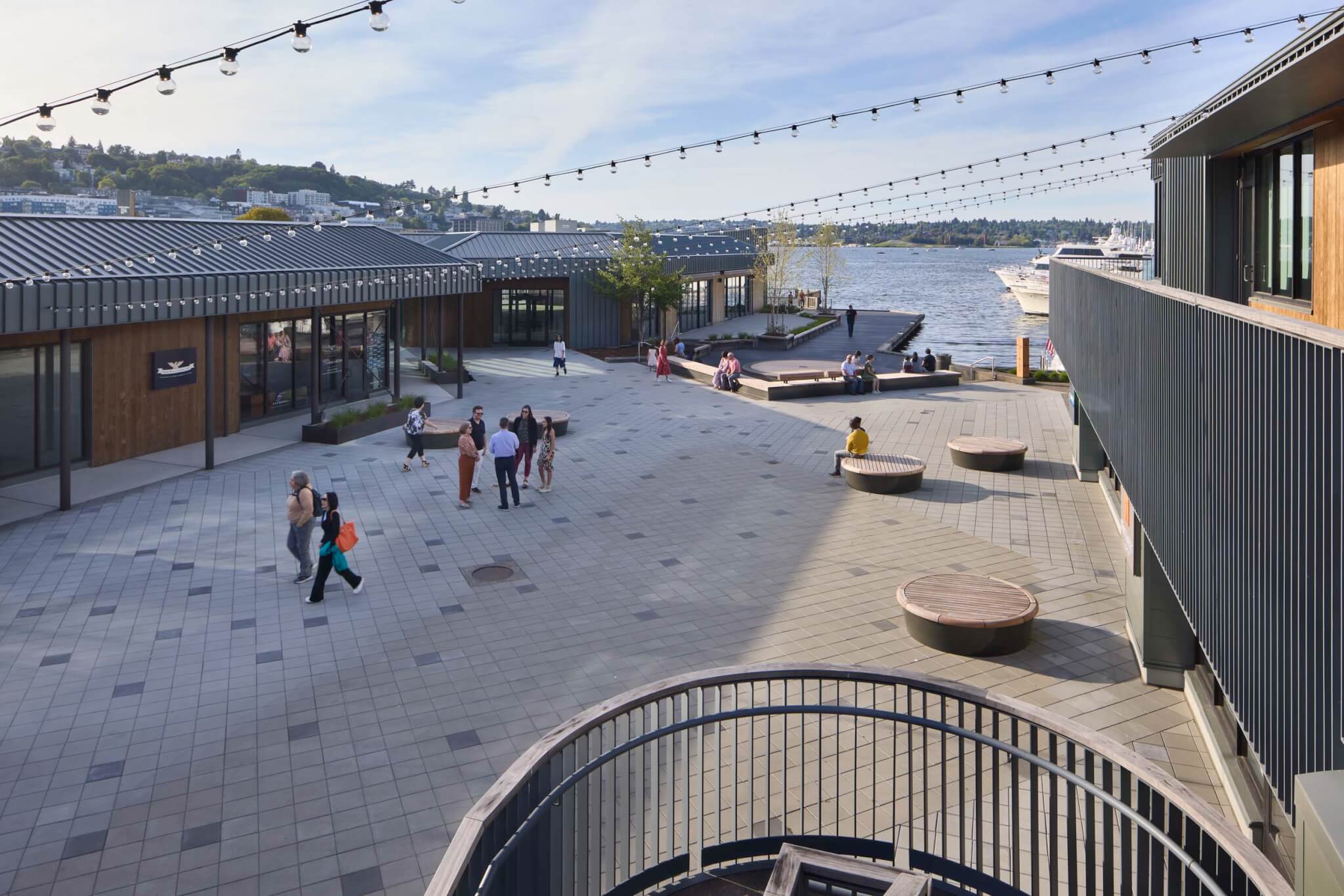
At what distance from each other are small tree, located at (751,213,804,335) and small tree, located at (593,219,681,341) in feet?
40.3

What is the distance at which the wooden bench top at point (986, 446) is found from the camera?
20516mm

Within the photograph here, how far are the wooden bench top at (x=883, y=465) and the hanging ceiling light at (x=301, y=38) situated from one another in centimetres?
1167

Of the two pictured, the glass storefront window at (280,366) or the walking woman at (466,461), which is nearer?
the walking woman at (466,461)

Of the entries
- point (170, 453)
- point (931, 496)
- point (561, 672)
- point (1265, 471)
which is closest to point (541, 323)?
point (170, 453)

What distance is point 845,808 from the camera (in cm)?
798

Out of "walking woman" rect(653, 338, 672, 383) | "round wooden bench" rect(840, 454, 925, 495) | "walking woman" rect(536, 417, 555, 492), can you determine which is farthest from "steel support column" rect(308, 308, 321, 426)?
"round wooden bench" rect(840, 454, 925, 495)

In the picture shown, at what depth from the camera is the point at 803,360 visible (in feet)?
135

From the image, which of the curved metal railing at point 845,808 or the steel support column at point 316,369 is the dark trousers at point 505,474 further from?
the curved metal railing at point 845,808

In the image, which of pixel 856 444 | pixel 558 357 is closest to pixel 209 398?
pixel 856 444

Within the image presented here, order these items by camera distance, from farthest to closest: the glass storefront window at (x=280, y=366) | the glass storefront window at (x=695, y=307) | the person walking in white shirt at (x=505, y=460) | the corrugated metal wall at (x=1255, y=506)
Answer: the glass storefront window at (x=695, y=307) < the glass storefront window at (x=280, y=366) < the person walking in white shirt at (x=505, y=460) < the corrugated metal wall at (x=1255, y=506)

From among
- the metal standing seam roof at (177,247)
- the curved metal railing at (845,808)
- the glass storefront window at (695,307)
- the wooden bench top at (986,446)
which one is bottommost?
the curved metal railing at (845,808)

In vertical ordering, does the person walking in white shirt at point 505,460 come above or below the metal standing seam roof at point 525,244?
below

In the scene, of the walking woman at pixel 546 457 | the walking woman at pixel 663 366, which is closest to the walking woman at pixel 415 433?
the walking woman at pixel 546 457

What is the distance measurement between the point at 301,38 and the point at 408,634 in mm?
6621
